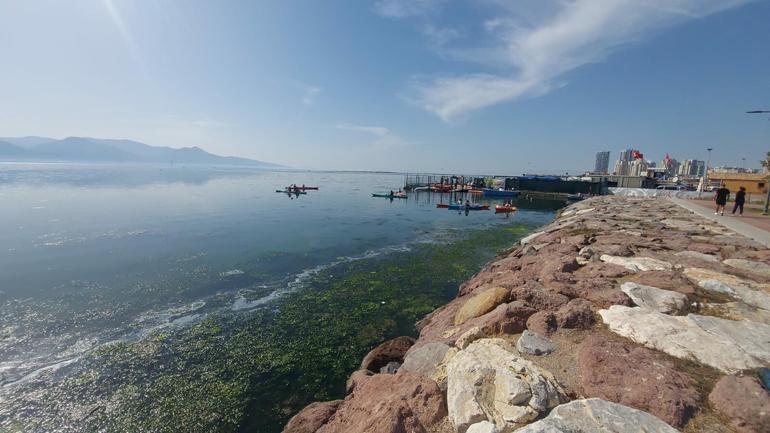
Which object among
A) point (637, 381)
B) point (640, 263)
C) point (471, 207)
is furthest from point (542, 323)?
point (471, 207)

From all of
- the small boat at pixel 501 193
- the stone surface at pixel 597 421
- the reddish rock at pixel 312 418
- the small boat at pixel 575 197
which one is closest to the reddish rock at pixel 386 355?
the reddish rock at pixel 312 418

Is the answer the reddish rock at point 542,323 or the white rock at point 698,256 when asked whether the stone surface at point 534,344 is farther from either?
the white rock at point 698,256

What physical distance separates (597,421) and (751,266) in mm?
6671

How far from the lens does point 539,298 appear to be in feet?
16.9

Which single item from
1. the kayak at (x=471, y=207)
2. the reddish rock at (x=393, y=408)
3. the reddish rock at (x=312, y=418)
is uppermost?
the reddish rock at (x=393, y=408)

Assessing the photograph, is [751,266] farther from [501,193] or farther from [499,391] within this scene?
[501,193]

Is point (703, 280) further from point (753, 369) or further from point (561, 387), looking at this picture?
point (561, 387)

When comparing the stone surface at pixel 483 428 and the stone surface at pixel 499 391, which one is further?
the stone surface at pixel 499 391

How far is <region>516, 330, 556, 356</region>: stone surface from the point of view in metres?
3.82

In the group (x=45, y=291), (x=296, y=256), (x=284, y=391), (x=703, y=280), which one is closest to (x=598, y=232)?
(x=703, y=280)

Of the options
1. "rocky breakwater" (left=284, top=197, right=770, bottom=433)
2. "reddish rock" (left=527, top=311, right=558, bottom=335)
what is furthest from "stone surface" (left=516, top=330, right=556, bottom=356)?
"reddish rock" (left=527, top=311, right=558, bottom=335)

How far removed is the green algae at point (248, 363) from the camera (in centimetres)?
592

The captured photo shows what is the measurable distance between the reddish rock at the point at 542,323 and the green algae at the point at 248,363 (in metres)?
4.14

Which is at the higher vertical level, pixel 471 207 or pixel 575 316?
pixel 575 316
